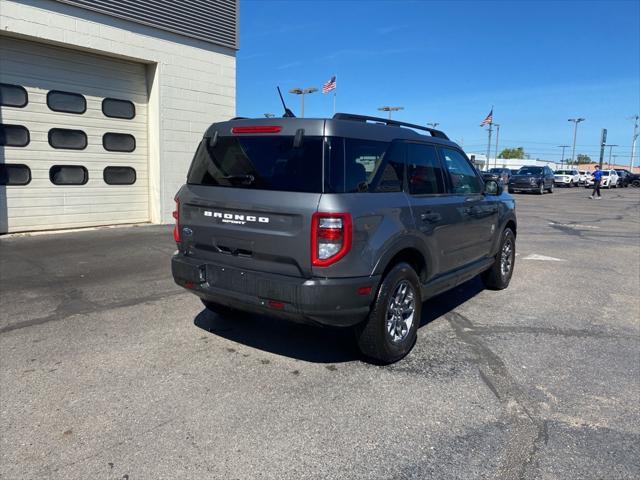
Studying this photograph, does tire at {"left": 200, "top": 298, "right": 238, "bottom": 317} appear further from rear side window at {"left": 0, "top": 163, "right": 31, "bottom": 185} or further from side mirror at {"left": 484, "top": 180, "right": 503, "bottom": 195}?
rear side window at {"left": 0, "top": 163, "right": 31, "bottom": 185}

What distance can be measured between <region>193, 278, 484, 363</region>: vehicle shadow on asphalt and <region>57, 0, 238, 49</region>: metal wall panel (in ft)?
26.1

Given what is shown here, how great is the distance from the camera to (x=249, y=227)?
12.8 feet

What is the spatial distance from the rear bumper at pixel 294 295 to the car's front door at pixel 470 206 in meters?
1.84

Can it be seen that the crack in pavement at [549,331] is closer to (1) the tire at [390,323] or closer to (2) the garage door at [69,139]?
(1) the tire at [390,323]

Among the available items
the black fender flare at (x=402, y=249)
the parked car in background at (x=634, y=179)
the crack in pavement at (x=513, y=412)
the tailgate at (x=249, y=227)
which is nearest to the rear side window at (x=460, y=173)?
the black fender flare at (x=402, y=249)

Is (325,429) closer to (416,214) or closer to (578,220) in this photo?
(416,214)

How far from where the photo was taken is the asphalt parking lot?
9.36 ft

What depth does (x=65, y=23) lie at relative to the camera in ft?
31.9

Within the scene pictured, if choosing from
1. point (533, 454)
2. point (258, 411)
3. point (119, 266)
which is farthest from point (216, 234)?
point (119, 266)

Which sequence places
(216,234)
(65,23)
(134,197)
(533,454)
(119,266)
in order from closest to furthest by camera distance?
(533,454) → (216,234) → (119,266) → (65,23) → (134,197)

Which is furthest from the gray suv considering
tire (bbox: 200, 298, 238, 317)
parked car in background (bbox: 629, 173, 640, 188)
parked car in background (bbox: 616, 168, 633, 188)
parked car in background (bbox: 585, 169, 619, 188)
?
parked car in background (bbox: 629, 173, 640, 188)

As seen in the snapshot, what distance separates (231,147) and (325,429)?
7.73ft

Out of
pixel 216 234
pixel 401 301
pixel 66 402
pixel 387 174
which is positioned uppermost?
pixel 387 174

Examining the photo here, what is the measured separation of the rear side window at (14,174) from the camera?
958cm
